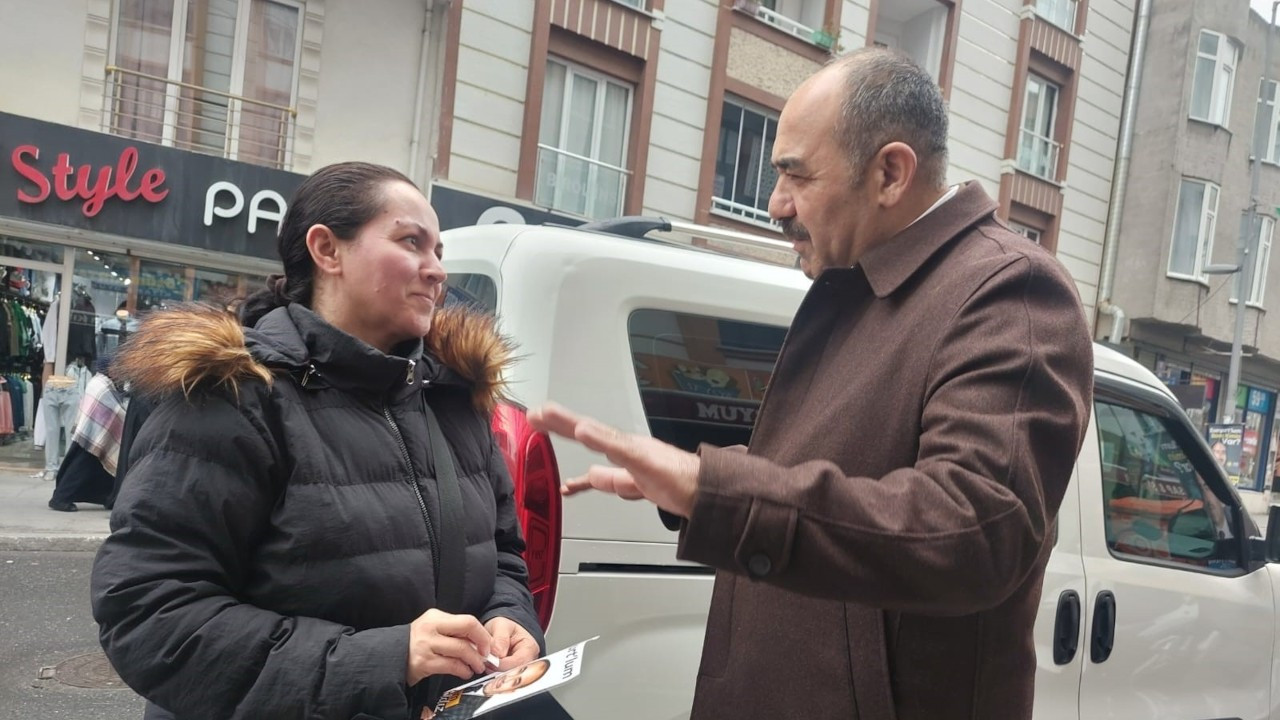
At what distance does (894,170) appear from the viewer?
1.53m

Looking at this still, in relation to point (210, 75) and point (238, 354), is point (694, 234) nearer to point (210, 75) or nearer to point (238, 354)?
point (238, 354)

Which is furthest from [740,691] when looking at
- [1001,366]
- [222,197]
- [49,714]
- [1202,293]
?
[1202,293]

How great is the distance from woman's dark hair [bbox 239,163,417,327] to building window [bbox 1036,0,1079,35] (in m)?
19.2

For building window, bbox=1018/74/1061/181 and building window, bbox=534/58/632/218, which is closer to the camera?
building window, bbox=534/58/632/218

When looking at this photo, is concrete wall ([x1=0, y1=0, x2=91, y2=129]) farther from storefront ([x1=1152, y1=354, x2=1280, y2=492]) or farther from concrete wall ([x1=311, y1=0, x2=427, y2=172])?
storefront ([x1=1152, y1=354, x2=1280, y2=492])

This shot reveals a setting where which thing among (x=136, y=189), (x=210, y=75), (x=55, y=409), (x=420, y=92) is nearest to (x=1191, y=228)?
(x=420, y=92)

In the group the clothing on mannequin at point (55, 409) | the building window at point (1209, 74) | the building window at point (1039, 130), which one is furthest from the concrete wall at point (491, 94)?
the building window at point (1209, 74)

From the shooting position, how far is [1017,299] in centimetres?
133

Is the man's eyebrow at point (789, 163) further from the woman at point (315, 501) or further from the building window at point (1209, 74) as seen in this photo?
the building window at point (1209, 74)

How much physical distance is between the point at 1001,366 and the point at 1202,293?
21896 mm

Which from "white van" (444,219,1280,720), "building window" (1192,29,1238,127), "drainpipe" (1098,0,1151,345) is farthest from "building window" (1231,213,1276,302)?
"white van" (444,219,1280,720)

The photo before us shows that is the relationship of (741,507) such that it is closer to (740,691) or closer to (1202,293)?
(740,691)

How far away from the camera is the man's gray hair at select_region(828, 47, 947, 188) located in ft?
4.96

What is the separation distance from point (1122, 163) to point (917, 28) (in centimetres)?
617
